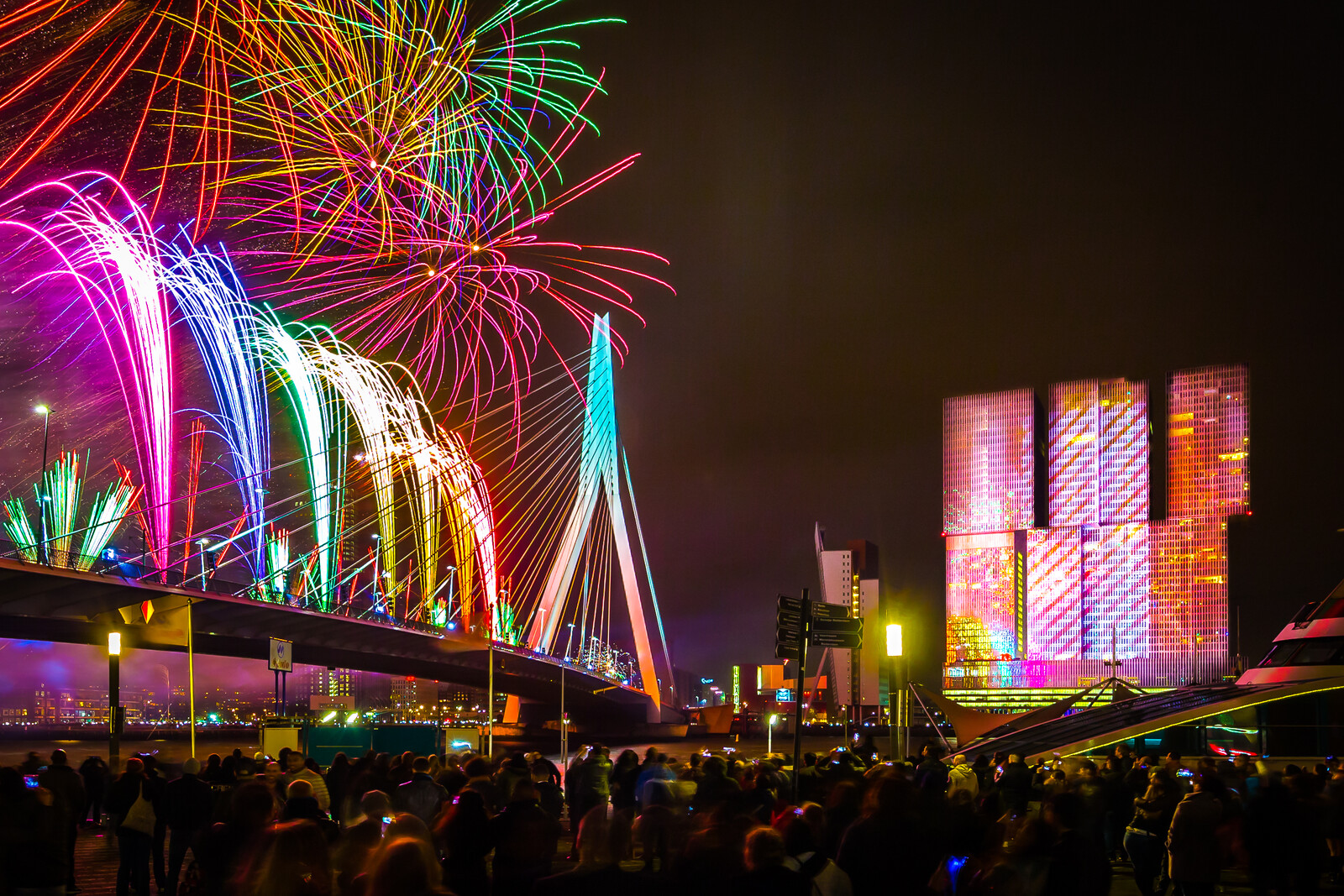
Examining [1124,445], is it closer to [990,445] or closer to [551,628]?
[990,445]

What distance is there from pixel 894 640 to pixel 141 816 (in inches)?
660

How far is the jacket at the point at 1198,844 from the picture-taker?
34.6 feet

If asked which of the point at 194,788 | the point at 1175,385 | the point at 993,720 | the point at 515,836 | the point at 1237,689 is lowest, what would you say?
the point at 993,720

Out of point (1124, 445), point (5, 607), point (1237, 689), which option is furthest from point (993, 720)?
point (1124, 445)

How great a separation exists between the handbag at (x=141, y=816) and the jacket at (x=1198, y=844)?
32.1 feet

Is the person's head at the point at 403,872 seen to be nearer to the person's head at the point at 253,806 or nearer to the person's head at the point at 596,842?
the person's head at the point at 596,842

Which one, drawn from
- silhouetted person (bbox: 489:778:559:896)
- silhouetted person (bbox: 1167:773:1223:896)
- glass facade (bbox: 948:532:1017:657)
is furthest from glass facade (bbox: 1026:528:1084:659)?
silhouetted person (bbox: 489:778:559:896)

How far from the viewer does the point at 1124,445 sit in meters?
186

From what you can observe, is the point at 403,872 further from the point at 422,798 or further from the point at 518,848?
the point at 422,798

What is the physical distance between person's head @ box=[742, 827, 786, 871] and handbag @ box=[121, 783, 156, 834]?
8564mm

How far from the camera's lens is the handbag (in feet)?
41.9

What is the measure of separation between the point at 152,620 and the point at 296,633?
461 inches

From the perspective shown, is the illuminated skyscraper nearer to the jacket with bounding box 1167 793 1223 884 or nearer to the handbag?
the jacket with bounding box 1167 793 1223 884

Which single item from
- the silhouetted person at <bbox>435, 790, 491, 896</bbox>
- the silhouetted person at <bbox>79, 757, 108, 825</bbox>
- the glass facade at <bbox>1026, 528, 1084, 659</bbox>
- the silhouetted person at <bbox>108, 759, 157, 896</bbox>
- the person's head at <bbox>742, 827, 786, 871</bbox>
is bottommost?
the glass facade at <bbox>1026, 528, 1084, 659</bbox>
